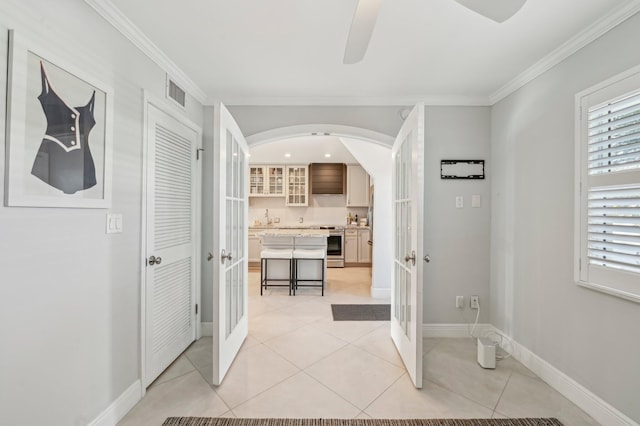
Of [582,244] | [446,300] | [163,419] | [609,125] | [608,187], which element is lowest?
[163,419]

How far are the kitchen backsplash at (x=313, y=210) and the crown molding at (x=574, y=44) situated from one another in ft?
15.7

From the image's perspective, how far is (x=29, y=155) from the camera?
4.02ft

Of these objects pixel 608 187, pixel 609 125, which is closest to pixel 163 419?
pixel 608 187

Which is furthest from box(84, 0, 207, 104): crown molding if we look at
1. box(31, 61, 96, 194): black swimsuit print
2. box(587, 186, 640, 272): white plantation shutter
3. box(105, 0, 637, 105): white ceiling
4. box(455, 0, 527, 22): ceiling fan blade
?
box(587, 186, 640, 272): white plantation shutter

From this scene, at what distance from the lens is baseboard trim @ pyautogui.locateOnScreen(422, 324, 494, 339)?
2.92m

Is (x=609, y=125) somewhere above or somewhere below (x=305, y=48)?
below

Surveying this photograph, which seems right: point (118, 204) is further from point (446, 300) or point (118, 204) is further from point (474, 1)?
point (446, 300)

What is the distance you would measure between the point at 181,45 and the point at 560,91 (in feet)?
9.28

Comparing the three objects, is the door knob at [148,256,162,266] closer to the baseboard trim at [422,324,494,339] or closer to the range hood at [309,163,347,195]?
the baseboard trim at [422,324,494,339]

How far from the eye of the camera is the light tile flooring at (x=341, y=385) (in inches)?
72.3

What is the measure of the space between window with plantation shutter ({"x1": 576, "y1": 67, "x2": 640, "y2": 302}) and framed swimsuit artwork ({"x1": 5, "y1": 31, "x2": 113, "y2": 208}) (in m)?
3.02

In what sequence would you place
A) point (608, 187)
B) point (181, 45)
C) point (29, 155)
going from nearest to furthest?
point (29, 155) → point (608, 187) → point (181, 45)

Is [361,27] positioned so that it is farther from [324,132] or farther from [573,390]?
[573,390]

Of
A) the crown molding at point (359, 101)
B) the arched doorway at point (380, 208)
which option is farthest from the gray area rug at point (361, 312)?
the crown molding at point (359, 101)
